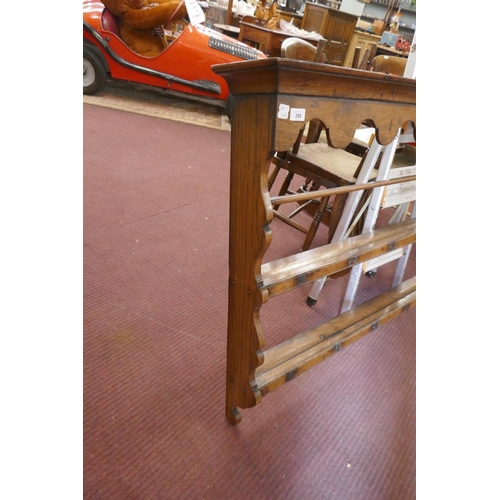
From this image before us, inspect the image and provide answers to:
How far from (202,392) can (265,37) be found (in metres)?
4.61

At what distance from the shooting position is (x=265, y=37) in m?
4.62

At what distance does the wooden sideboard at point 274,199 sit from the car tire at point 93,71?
11.1 ft

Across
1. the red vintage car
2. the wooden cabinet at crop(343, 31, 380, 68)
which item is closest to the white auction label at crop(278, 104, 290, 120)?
the red vintage car

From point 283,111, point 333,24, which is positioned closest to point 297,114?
point 283,111

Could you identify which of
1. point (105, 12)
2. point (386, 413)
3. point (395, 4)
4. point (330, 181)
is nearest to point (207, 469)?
point (386, 413)

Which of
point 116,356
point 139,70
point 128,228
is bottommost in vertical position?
point 116,356

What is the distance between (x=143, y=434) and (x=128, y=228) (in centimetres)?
112

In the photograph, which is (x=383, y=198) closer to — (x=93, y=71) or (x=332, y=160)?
(x=332, y=160)

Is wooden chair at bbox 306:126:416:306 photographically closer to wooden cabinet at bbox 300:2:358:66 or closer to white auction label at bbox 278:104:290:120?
white auction label at bbox 278:104:290:120

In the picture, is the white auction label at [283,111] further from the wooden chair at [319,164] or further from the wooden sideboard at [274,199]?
the wooden chair at [319,164]

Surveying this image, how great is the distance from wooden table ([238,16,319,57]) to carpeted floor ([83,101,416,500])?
Result: 3513 millimetres

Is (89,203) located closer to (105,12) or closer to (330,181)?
(330,181)

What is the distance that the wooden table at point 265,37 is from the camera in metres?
4.59

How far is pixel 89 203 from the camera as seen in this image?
6.66 ft
